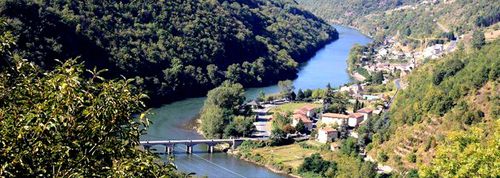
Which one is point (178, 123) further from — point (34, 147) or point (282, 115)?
point (34, 147)

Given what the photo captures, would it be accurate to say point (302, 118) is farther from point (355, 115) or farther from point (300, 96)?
point (300, 96)

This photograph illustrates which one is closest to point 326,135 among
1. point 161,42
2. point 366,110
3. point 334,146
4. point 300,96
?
point 334,146

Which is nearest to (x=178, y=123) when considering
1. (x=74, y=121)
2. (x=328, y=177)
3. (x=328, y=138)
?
(x=328, y=138)

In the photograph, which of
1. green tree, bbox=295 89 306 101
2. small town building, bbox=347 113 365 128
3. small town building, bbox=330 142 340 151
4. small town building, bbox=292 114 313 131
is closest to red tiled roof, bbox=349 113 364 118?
small town building, bbox=347 113 365 128

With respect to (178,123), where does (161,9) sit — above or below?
above

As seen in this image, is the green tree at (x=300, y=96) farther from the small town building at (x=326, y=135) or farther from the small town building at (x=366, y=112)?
the small town building at (x=326, y=135)


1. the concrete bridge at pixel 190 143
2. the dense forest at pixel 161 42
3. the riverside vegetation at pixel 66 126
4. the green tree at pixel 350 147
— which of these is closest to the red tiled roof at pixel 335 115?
the green tree at pixel 350 147
